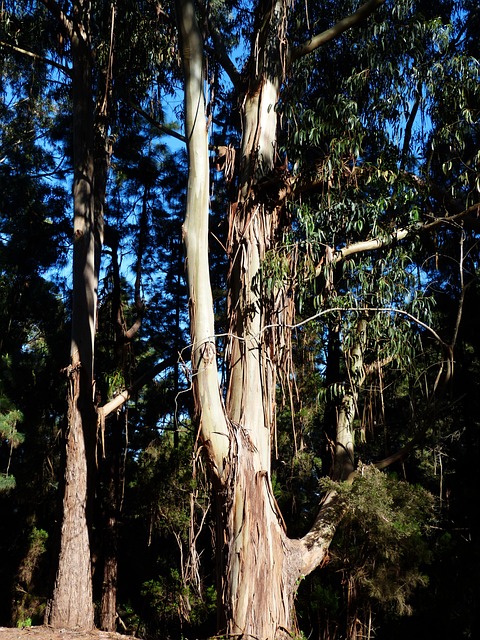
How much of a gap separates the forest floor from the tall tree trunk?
1.07 ft

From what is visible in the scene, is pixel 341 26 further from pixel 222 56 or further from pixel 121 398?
pixel 121 398

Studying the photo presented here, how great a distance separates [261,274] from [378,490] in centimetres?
284

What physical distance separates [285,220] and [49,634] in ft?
16.6

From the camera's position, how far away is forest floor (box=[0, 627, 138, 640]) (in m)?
6.96

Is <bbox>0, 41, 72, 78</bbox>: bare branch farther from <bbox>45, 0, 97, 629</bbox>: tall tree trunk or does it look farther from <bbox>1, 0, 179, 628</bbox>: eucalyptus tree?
<bbox>45, 0, 97, 629</bbox>: tall tree trunk

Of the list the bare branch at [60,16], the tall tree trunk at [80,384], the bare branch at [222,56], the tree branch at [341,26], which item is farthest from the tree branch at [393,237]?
the bare branch at [60,16]

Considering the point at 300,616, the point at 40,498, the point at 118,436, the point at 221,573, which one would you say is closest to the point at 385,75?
the point at 221,573

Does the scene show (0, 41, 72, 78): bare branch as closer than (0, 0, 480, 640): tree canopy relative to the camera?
No

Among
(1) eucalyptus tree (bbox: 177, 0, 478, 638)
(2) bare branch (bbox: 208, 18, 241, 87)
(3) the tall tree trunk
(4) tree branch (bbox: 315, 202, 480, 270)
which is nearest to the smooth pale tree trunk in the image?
(1) eucalyptus tree (bbox: 177, 0, 478, 638)

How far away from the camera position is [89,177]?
388 inches

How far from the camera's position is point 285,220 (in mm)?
7020

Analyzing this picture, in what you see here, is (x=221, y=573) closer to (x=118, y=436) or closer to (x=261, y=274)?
(x=261, y=274)

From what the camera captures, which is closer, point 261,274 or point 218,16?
point 261,274

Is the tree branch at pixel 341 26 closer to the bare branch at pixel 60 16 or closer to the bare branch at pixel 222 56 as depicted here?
the bare branch at pixel 222 56
